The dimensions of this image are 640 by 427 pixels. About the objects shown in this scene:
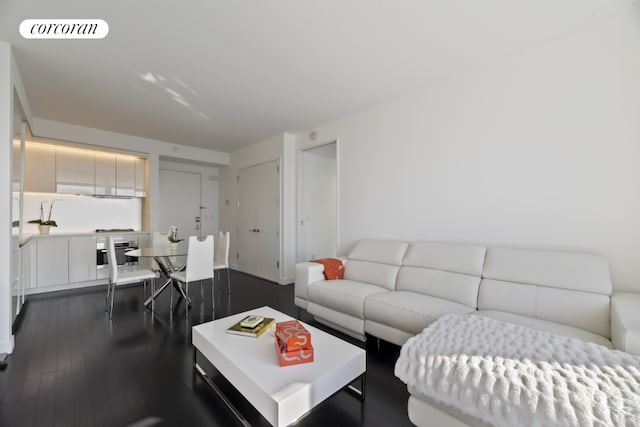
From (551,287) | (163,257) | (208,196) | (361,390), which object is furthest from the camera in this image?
(208,196)

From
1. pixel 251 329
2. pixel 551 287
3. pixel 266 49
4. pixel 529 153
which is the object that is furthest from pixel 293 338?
pixel 529 153

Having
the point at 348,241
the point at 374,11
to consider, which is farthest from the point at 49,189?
the point at 374,11

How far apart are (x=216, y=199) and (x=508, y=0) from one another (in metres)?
6.20

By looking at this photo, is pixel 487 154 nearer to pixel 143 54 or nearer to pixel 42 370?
pixel 143 54

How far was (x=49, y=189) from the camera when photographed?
425 cm

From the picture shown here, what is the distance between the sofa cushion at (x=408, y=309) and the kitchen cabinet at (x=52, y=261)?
461 cm

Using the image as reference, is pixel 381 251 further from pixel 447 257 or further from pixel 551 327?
pixel 551 327

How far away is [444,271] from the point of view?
2543mm

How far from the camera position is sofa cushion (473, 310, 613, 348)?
163 cm

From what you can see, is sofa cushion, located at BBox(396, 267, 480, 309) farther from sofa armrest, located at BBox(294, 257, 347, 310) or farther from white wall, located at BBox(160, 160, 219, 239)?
white wall, located at BBox(160, 160, 219, 239)

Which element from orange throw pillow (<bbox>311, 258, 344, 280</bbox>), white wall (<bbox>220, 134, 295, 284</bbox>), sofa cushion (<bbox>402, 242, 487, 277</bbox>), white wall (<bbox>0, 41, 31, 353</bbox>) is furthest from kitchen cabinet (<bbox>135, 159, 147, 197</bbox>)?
sofa cushion (<bbox>402, 242, 487, 277</bbox>)

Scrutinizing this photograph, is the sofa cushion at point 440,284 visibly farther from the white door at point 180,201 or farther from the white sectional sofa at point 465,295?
the white door at point 180,201

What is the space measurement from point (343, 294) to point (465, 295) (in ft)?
3.45

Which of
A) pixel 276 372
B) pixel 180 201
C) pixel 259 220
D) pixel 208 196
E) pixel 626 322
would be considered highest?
pixel 208 196
